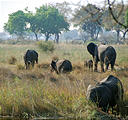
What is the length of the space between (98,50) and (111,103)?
6.30 metres

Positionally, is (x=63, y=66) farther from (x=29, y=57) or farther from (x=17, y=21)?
(x=17, y=21)

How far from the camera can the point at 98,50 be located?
37.2ft

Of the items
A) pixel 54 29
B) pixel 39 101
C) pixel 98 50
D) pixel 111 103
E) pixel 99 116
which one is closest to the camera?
pixel 99 116

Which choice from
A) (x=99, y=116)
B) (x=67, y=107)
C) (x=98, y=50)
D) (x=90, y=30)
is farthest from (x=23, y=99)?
(x=90, y=30)

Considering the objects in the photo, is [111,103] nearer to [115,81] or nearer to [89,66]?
[115,81]

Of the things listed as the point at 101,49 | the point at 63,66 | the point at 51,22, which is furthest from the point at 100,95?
the point at 51,22

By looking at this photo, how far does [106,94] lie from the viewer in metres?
5.00

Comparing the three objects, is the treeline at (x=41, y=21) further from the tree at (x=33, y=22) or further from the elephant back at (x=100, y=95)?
the elephant back at (x=100, y=95)

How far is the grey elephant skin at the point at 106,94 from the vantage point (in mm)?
4977

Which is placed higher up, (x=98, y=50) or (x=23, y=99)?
(x=98, y=50)

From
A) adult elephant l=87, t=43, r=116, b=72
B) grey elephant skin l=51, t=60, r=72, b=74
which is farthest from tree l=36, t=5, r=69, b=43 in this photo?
grey elephant skin l=51, t=60, r=72, b=74

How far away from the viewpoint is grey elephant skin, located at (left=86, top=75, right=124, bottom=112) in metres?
4.98

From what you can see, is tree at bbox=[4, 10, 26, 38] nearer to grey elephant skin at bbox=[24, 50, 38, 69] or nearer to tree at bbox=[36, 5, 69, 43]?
tree at bbox=[36, 5, 69, 43]

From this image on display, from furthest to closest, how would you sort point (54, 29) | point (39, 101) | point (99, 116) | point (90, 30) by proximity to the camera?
point (90, 30) < point (54, 29) < point (39, 101) < point (99, 116)
